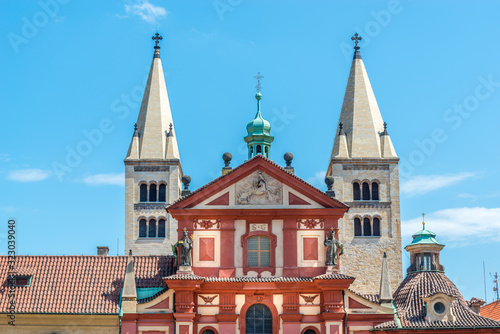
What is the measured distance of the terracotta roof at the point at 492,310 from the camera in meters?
58.4

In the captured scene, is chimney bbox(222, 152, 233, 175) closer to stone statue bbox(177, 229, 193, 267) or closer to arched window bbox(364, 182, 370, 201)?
stone statue bbox(177, 229, 193, 267)

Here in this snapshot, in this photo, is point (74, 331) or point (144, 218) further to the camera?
point (144, 218)

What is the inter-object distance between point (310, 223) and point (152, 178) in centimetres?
3364

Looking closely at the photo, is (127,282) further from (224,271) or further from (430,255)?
(430,255)

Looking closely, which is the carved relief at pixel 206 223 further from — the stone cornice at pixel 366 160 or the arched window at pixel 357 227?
the stone cornice at pixel 366 160

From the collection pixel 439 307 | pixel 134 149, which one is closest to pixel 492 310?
pixel 439 307

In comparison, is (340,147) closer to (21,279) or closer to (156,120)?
(156,120)

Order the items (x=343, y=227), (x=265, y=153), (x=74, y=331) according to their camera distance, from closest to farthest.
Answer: (x=74, y=331), (x=265, y=153), (x=343, y=227)

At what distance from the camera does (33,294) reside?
148ft

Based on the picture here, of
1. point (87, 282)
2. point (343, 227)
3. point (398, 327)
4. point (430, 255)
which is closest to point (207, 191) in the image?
point (87, 282)

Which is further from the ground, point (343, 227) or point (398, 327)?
point (343, 227)

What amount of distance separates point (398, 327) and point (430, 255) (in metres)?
9.08

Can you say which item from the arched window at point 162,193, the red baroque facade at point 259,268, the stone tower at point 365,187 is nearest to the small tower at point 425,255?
the red baroque facade at point 259,268

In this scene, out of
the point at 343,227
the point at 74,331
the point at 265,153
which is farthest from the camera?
the point at 343,227
